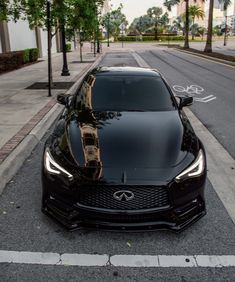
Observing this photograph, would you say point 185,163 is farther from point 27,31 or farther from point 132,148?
point 27,31

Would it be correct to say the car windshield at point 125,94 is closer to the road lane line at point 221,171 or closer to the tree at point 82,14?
the road lane line at point 221,171

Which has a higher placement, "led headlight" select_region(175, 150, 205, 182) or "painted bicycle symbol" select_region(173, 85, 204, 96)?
"led headlight" select_region(175, 150, 205, 182)

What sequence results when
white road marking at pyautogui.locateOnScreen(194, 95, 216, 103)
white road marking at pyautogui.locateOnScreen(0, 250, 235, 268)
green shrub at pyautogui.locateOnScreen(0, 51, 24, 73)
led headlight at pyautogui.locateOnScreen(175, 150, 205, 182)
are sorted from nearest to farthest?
white road marking at pyautogui.locateOnScreen(0, 250, 235, 268) < led headlight at pyautogui.locateOnScreen(175, 150, 205, 182) < white road marking at pyautogui.locateOnScreen(194, 95, 216, 103) < green shrub at pyautogui.locateOnScreen(0, 51, 24, 73)

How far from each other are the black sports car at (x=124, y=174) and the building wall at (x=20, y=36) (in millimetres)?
21066

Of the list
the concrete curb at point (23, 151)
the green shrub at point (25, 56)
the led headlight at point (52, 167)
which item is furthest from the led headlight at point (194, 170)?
the green shrub at point (25, 56)

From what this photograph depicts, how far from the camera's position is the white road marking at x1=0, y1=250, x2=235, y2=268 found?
331 cm

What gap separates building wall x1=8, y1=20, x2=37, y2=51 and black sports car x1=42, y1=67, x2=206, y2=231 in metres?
21.1

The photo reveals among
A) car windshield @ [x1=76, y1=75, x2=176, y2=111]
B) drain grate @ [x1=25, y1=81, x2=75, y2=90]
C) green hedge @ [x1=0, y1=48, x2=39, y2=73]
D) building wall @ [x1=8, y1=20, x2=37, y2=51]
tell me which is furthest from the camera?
building wall @ [x1=8, y1=20, x2=37, y2=51]

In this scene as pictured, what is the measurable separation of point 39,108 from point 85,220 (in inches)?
261

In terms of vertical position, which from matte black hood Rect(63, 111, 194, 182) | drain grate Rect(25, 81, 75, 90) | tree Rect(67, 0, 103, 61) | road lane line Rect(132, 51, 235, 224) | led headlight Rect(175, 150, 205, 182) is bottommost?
road lane line Rect(132, 51, 235, 224)

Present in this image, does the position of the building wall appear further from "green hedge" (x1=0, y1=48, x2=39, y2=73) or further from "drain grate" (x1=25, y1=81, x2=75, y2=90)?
"drain grate" (x1=25, y1=81, x2=75, y2=90)

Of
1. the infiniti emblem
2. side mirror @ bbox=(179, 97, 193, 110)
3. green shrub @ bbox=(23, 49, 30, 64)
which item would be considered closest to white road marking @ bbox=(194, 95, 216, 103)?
side mirror @ bbox=(179, 97, 193, 110)

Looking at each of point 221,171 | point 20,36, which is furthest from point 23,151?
point 20,36

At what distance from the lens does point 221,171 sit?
17.8 feet
